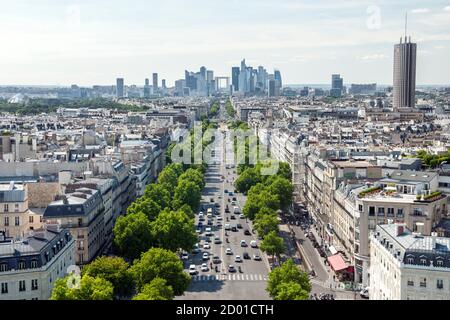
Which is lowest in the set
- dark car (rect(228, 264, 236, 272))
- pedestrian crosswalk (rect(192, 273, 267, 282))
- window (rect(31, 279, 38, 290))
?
pedestrian crosswalk (rect(192, 273, 267, 282))

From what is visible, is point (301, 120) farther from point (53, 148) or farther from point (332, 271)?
point (332, 271)

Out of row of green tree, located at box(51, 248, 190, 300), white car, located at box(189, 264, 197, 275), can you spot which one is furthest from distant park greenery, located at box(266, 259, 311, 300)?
white car, located at box(189, 264, 197, 275)

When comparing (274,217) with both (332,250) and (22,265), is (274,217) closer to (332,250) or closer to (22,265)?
(332,250)

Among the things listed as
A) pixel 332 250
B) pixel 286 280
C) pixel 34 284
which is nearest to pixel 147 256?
pixel 34 284

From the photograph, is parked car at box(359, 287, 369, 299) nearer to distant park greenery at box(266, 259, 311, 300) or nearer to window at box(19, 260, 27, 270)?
distant park greenery at box(266, 259, 311, 300)
